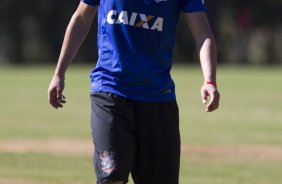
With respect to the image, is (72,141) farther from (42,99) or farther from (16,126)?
(42,99)

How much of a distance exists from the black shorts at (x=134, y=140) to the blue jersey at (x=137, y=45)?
83mm

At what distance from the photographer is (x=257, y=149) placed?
14.4 meters

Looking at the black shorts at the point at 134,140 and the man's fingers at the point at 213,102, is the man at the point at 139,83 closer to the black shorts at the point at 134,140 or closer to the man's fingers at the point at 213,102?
the black shorts at the point at 134,140

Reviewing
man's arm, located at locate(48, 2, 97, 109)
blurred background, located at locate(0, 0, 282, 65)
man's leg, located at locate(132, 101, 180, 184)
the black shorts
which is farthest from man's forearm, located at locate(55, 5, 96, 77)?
blurred background, located at locate(0, 0, 282, 65)

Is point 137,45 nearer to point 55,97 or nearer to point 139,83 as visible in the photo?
point 139,83

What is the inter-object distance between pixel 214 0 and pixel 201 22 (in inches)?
1816

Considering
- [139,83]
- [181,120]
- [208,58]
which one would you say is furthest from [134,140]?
[181,120]

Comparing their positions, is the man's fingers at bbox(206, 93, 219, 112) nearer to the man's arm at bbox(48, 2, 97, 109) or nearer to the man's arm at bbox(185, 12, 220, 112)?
the man's arm at bbox(185, 12, 220, 112)

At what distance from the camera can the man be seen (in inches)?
235

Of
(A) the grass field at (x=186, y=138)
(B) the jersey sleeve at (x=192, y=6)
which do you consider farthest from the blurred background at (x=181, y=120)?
(B) the jersey sleeve at (x=192, y=6)

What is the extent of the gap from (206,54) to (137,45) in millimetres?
458

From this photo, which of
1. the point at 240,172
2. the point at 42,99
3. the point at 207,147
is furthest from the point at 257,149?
the point at 42,99

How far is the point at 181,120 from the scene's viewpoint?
19531 millimetres

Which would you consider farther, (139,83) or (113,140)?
(139,83)
